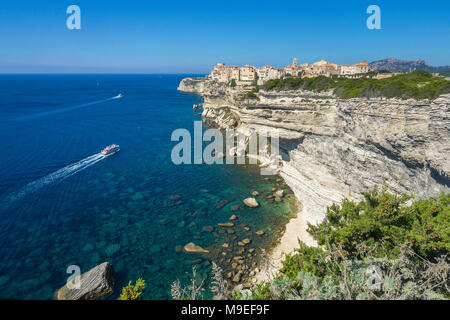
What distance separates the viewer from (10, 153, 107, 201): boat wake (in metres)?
27.8

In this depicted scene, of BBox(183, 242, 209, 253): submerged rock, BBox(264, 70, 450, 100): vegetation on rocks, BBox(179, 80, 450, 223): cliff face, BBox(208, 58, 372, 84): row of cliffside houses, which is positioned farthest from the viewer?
BBox(208, 58, 372, 84): row of cliffside houses

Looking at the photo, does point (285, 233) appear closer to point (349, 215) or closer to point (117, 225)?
point (349, 215)

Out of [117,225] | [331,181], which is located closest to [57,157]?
[117,225]

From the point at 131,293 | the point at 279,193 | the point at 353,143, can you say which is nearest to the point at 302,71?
the point at 279,193

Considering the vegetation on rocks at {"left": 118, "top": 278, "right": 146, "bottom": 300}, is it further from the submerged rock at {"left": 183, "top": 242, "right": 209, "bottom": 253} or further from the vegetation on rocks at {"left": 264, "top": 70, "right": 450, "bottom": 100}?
the vegetation on rocks at {"left": 264, "top": 70, "right": 450, "bottom": 100}

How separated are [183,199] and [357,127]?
1916 cm

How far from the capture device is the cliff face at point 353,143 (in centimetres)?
1378

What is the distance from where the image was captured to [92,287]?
16.1m

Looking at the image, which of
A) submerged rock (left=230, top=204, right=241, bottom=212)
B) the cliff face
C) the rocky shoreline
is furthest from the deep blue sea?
the cliff face

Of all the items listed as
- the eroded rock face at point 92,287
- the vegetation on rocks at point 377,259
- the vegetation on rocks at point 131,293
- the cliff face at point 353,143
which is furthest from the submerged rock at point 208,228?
the vegetation on rocks at point 377,259

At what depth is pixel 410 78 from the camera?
1895 cm

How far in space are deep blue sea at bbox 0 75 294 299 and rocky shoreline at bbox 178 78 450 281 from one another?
9.95 ft

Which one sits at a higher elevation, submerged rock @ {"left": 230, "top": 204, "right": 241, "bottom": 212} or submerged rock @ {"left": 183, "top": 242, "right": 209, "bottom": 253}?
submerged rock @ {"left": 230, "top": 204, "right": 241, "bottom": 212}

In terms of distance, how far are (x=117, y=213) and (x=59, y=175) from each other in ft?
44.5
